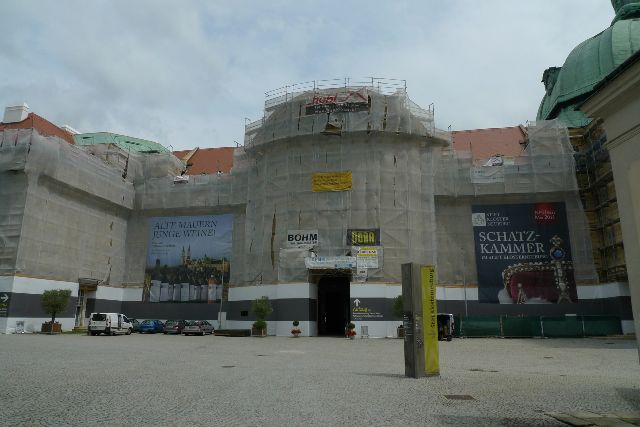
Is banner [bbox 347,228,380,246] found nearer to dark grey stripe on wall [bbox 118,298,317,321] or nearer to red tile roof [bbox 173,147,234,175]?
dark grey stripe on wall [bbox 118,298,317,321]

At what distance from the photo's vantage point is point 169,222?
45688 mm

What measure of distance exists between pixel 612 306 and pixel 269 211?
28.4m

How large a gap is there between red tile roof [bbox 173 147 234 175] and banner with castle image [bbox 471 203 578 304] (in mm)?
28269

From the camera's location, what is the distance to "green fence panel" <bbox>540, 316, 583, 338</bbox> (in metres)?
32.7

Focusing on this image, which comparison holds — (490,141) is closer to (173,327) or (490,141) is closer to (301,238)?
(301,238)

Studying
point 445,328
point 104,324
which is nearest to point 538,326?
point 445,328

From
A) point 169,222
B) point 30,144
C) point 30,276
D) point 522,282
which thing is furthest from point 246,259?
point 522,282

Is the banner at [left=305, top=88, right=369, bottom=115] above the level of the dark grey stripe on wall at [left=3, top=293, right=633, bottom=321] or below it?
above

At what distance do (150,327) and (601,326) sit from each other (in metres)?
36.0

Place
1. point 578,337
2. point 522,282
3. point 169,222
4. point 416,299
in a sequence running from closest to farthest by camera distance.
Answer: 1. point 416,299
2. point 578,337
3. point 522,282
4. point 169,222

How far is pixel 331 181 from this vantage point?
3853cm

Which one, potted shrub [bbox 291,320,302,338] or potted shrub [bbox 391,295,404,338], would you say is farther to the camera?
potted shrub [bbox 291,320,302,338]

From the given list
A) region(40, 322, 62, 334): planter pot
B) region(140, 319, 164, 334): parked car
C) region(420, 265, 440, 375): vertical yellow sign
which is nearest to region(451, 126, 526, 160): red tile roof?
region(140, 319, 164, 334): parked car

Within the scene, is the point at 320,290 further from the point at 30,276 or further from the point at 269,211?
the point at 30,276
